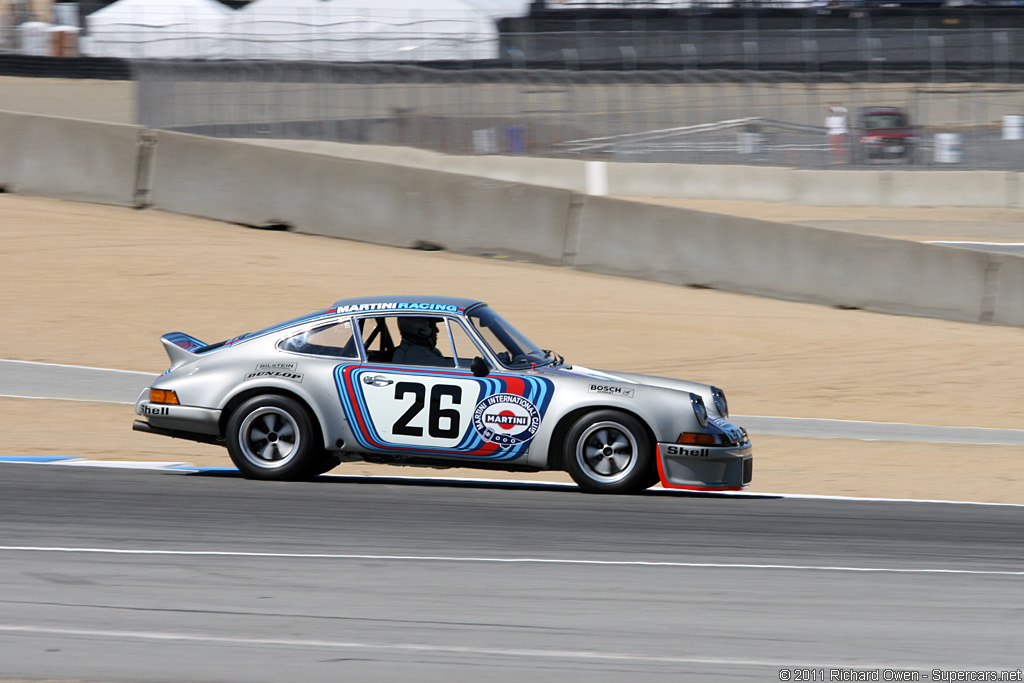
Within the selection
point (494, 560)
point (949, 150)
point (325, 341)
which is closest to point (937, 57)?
point (949, 150)

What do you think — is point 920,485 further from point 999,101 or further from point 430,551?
point 999,101

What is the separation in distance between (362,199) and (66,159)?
4653 mm

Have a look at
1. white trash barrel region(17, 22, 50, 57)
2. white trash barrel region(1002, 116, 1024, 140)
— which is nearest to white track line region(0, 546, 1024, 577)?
white trash barrel region(1002, 116, 1024, 140)

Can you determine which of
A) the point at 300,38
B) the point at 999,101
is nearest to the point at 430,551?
the point at 999,101

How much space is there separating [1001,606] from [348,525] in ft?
12.0

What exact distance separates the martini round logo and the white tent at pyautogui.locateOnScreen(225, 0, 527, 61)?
2799 centimetres

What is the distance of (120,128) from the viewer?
1845 centimetres

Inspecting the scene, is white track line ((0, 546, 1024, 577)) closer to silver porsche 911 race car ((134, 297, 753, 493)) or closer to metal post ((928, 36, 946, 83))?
silver porsche 911 race car ((134, 297, 753, 493))

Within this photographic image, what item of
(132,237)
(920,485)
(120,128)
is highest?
(120,128)

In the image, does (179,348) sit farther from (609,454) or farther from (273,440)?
(609,454)

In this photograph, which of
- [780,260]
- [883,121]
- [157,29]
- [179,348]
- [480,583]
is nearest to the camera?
[480,583]

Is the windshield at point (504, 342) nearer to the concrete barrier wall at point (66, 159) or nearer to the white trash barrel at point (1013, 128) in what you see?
the concrete barrier wall at point (66, 159)

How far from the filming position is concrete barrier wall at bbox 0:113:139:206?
18.5 meters

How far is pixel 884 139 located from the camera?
97.9ft
